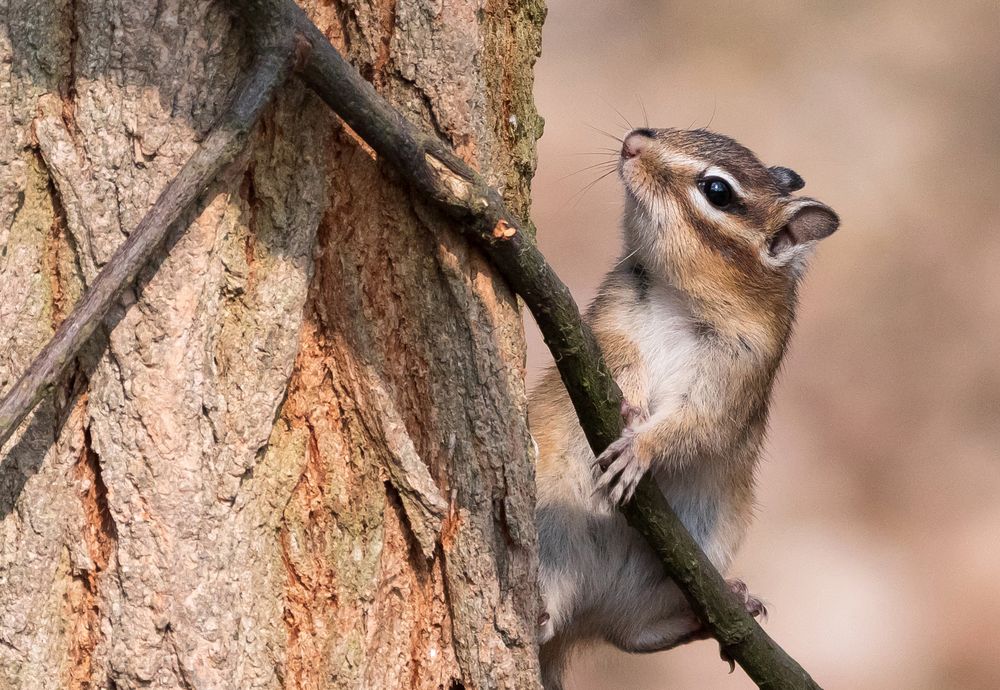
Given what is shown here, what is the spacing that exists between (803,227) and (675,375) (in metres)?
0.76

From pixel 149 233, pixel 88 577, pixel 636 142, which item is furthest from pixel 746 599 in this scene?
pixel 149 233

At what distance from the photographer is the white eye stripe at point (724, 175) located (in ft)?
13.1

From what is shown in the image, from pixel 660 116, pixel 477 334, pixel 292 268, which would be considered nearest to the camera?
pixel 292 268

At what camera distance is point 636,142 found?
406 centimetres

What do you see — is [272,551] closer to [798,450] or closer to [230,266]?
[230,266]

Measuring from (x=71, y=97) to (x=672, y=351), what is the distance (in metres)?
2.21

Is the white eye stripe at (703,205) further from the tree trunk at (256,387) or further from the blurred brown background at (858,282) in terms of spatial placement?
the blurred brown background at (858,282)

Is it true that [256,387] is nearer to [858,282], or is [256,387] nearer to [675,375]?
[675,375]

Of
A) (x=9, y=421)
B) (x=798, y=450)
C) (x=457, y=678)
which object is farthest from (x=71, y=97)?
(x=798, y=450)

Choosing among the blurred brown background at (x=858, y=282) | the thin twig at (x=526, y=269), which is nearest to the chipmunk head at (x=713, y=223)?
the thin twig at (x=526, y=269)

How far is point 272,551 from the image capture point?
2438 millimetres

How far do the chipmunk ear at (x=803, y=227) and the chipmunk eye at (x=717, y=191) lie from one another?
251mm

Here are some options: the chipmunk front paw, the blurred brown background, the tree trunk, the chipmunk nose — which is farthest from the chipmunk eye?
the blurred brown background

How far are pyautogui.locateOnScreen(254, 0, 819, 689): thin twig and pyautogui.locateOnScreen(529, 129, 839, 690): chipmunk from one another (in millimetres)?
588
